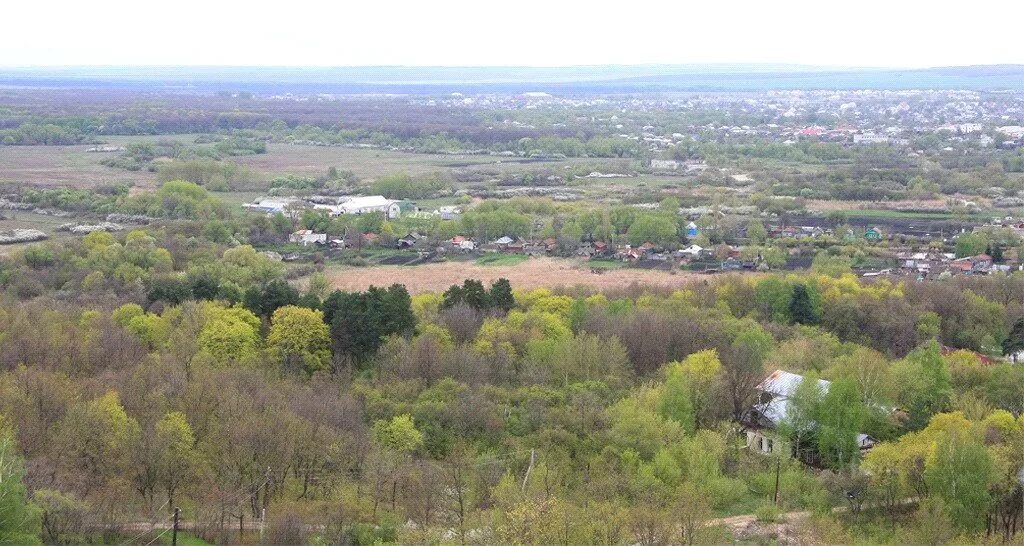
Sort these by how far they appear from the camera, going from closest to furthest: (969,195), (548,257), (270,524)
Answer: (270,524)
(548,257)
(969,195)

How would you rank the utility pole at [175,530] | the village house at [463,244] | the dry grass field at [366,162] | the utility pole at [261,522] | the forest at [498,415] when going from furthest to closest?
the dry grass field at [366,162], the village house at [463,244], the forest at [498,415], the utility pole at [261,522], the utility pole at [175,530]

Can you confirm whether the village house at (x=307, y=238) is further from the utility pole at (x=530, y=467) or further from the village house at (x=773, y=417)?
the utility pole at (x=530, y=467)

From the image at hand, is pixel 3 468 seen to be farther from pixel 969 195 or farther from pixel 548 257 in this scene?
pixel 969 195

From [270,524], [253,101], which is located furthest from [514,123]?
[270,524]

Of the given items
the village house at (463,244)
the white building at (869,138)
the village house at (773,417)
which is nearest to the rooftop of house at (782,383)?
the village house at (773,417)

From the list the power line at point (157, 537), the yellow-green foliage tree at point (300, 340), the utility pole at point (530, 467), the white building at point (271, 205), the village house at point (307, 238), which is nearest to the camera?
the power line at point (157, 537)

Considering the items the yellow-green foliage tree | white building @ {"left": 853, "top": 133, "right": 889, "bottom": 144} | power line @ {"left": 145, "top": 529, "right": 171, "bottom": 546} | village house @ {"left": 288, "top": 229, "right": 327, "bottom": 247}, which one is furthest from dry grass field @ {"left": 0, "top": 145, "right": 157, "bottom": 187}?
white building @ {"left": 853, "top": 133, "right": 889, "bottom": 144}

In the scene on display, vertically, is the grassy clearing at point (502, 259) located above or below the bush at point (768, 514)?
below

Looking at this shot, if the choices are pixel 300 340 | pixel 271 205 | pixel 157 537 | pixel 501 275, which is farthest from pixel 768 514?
pixel 271 205
